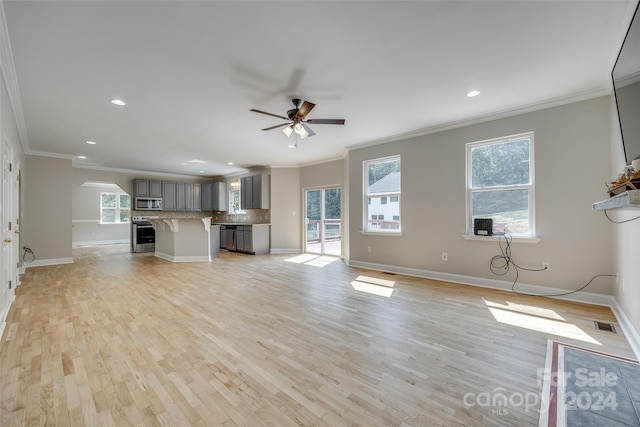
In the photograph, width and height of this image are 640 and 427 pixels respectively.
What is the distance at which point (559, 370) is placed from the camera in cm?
→ 194

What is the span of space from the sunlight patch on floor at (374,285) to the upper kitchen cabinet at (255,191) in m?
4.27

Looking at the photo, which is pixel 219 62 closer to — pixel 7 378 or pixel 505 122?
pixel 7 378

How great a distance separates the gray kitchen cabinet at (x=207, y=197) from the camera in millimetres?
9688

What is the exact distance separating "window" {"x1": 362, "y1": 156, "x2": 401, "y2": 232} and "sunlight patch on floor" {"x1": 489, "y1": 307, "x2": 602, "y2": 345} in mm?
2396

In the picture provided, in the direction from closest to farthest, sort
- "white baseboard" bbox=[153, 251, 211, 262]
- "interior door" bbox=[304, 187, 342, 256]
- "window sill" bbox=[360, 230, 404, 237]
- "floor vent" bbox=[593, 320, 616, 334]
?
"floor vent" bbox=[593, 320, 616, 334]
"window sill" bbox=[360, 230, 404, 237]
"white baseboard" bbox=[153, 251, 211, 262]
"interior door" bbox=[304, 187, 342, 256]

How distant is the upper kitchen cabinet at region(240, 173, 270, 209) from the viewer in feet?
25.8

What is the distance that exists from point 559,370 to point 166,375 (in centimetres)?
286

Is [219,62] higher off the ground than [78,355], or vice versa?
[219,62]

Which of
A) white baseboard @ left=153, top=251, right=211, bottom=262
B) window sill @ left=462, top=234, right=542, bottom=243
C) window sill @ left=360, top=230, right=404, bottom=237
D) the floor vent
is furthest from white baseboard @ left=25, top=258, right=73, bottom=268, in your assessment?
the floor vent

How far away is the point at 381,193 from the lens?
538 cm

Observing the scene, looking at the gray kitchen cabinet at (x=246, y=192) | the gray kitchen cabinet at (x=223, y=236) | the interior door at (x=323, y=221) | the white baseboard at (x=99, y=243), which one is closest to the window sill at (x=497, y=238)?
the interior door at (x=323, y=221)

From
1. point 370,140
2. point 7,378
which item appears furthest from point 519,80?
point 7,378

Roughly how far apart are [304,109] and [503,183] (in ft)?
10.4

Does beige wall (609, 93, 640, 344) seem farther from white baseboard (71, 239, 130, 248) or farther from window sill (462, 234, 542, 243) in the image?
white baseboard (71, 239, 130, 248)
